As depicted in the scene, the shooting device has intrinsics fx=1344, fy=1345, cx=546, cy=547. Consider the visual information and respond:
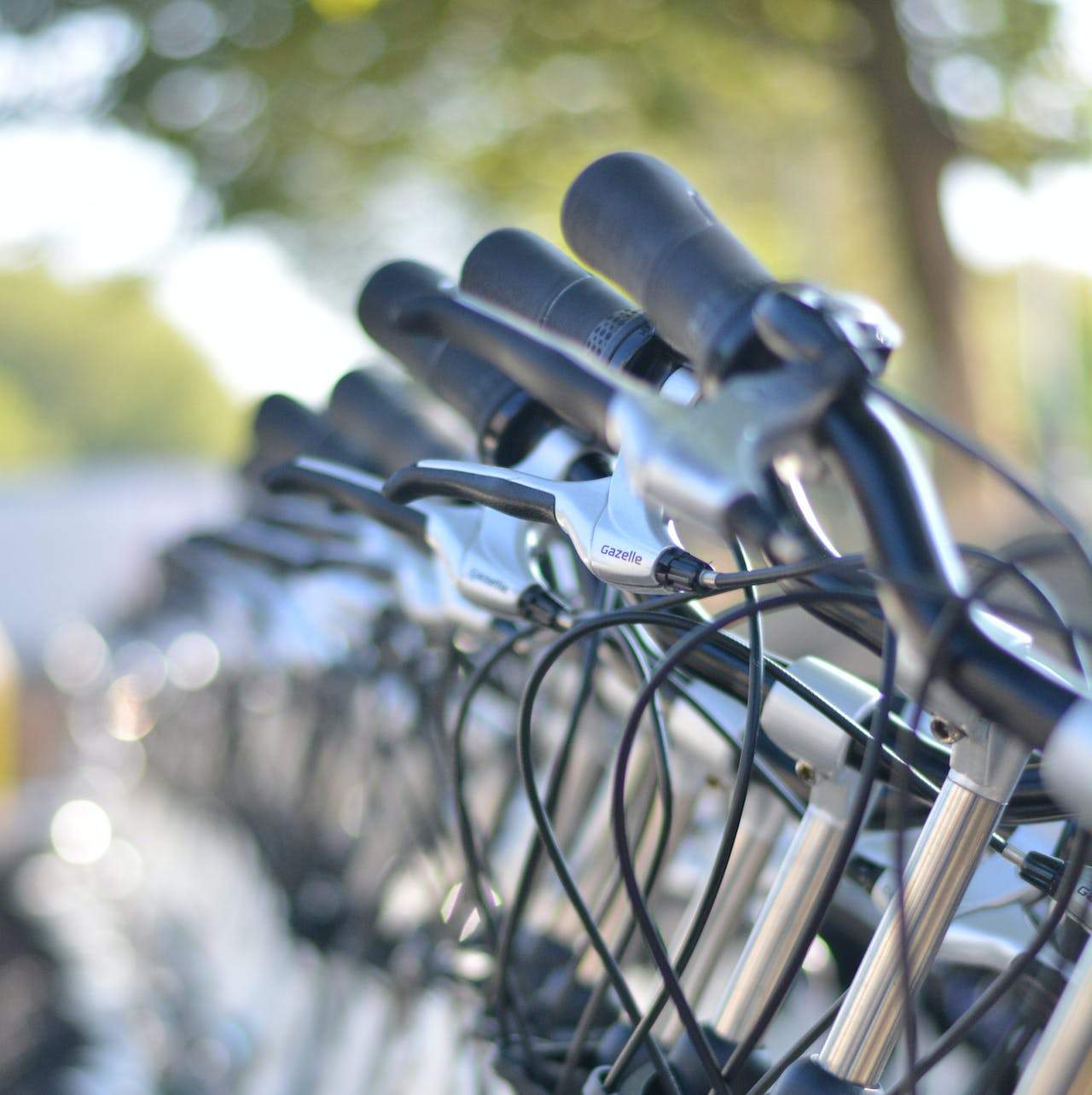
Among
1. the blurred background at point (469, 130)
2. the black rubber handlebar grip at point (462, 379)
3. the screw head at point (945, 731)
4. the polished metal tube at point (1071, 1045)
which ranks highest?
the blurred background at point (469, 130)

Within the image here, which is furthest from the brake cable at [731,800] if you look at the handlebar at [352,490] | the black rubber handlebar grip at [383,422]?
the black rubber handlebar grip at [383,422]

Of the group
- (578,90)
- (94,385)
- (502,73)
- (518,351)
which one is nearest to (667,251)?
(518,351)

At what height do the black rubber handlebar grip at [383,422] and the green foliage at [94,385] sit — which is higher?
the green foliage at [94,385]

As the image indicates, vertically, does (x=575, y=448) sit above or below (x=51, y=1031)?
above

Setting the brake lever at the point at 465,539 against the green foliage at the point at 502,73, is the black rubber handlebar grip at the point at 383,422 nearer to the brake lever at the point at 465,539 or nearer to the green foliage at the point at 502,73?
the brake lever at the point at 465,539

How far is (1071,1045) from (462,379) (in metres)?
0.60

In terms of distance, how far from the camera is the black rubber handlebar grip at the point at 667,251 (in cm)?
65

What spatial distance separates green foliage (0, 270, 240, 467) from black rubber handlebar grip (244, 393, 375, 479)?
1185 inches

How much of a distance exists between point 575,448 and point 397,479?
126mm

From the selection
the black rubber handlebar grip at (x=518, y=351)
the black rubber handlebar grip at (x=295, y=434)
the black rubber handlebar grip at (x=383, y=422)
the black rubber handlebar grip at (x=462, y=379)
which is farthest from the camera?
the black rubber handlebar grip at (x=295, y=434)

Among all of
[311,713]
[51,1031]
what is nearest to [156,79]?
[51,1031]

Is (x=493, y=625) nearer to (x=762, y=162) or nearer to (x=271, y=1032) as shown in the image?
(x=271, y=1032)

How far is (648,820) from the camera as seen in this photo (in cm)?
111

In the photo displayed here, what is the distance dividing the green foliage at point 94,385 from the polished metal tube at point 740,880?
101ft
